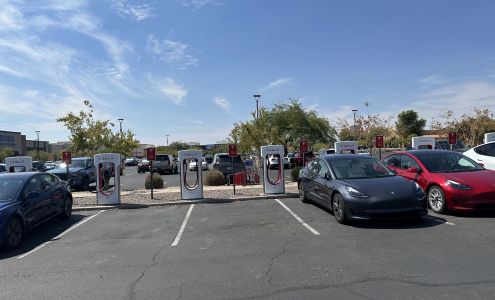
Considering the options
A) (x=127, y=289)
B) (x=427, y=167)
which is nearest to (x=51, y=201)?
(x=127, y=289)

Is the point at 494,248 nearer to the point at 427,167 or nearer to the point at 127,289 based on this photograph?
the point at 427,167

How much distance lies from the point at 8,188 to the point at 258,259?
19.4 feet

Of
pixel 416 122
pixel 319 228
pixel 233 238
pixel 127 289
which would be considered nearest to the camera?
pixel 127 289

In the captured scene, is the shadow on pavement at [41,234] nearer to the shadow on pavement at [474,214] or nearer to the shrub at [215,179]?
the shrub at [215,179]

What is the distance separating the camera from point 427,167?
10.2 meters

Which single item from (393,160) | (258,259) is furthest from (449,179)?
(258,259)

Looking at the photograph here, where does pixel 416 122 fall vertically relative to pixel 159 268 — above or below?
above

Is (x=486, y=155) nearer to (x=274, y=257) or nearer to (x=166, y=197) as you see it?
(x=274, y=257)

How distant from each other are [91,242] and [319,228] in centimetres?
437

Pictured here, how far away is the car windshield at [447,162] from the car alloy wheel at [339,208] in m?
2.64

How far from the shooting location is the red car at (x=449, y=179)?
28.8ft

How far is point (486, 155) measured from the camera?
1208 centimetres

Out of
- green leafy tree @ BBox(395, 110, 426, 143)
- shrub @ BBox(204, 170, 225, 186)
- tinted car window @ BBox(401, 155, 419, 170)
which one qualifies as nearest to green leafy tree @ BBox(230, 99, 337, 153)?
green leafy tree @ BBox(395, 110, 426, 143)

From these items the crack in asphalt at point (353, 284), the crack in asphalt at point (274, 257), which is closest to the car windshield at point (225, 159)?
the crack in asphalt at point (274, 257)
